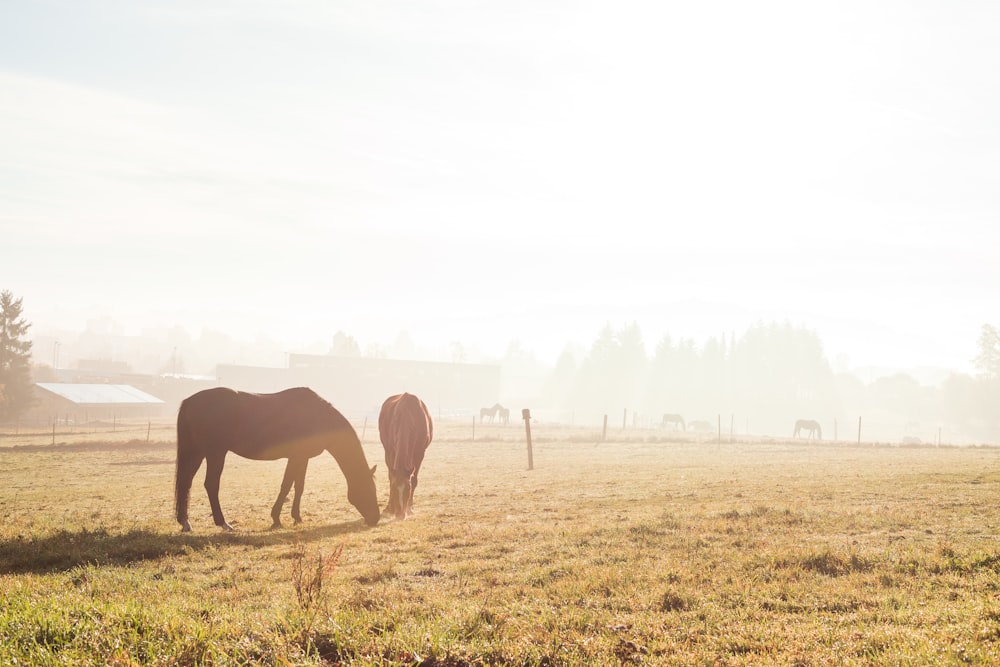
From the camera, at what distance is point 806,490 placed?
1575cm

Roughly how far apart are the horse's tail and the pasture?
19.6 inches

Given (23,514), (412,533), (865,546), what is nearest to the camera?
(865,546)

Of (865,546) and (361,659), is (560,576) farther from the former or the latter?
(865,546)

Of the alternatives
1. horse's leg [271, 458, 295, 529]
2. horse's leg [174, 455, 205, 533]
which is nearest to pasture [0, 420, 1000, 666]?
horse's leg [271, 458, 295, 529]

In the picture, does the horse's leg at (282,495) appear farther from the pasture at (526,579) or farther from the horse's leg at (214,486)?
the horse's leg at (214,486)

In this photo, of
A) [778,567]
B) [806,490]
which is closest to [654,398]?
[806,490]

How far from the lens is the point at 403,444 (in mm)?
13859

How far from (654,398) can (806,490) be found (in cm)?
10548

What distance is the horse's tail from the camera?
39.0 ft

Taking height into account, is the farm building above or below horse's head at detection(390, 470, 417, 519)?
below

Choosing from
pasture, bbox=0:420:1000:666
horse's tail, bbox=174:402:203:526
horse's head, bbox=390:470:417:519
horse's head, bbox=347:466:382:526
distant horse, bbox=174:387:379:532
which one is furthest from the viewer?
horse's head, bbox=390:470:417:519

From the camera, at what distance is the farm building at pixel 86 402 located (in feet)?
224

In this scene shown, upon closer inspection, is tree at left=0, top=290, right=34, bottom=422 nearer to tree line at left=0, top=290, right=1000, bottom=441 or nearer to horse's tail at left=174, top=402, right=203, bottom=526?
horse's tail at left=174, top=402, right=203, bottom=526

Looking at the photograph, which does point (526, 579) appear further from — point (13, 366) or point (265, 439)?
point (13, 366)
